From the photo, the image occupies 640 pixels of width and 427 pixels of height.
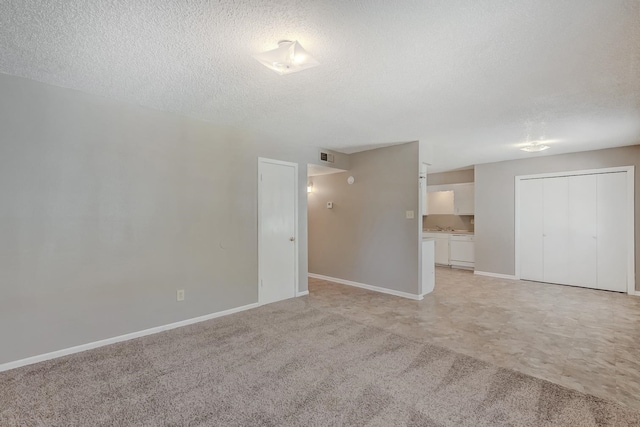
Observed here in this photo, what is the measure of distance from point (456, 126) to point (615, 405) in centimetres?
302

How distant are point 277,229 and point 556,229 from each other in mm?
5143

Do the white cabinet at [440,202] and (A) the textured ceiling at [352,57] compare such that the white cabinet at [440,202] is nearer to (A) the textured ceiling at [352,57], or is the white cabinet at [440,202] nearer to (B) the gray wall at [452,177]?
(B) the gray wall at [452,177]

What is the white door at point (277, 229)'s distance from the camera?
4.27m

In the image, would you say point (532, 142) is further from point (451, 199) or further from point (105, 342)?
point (105, 342)

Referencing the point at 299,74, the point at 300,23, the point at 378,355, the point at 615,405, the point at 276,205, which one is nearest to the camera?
the point at 300,23

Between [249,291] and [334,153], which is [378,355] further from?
[334,153]

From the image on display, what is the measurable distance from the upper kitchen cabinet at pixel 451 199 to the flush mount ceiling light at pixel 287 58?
5.31m

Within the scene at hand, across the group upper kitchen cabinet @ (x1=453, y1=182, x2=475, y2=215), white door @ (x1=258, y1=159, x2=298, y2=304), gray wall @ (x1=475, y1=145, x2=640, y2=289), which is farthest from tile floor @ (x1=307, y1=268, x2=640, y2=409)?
upper kitchen cabinet @ (x1=453, y1=182, x2=475, y2=215)

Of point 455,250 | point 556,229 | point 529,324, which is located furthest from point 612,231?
point 529,324

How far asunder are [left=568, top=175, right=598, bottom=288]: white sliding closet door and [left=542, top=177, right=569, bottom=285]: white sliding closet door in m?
0.07

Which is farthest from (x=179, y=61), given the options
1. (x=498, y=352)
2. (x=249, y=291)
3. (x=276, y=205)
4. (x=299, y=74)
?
(x=498, y=352)

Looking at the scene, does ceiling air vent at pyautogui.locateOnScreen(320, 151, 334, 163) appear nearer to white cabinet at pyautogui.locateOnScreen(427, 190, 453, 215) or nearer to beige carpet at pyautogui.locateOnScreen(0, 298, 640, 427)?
beige carpet at pyautogui.locateOnScreen(0, 298, 640, 427)

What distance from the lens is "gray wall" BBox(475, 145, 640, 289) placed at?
550cm

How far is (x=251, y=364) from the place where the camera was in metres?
2.53
